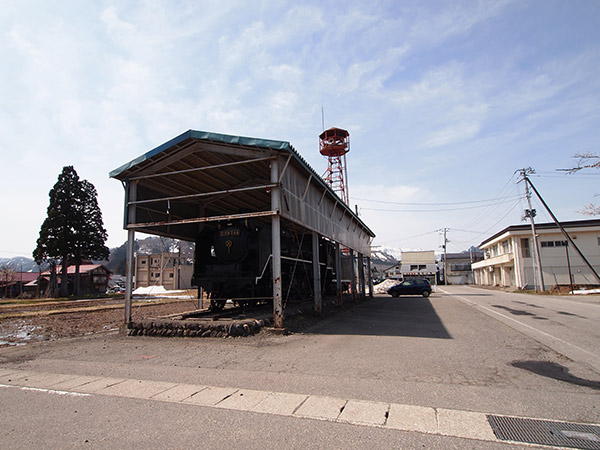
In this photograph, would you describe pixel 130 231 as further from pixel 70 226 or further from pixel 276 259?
pixel 70 226

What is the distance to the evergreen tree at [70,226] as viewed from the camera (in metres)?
36.5

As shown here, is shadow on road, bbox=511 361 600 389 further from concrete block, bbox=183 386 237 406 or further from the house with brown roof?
the house with brown roof

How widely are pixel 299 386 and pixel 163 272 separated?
68.0m

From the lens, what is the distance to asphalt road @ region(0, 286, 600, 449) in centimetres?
366

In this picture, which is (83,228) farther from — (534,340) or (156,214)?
(534,340)

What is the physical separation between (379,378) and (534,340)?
550 cm

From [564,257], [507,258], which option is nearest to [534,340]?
[564,257]

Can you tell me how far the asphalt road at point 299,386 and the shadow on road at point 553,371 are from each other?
3 cm

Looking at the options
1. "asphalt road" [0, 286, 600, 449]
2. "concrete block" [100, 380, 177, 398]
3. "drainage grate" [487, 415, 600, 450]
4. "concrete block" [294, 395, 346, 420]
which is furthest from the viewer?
"concrete block" [100, 380, 177, 398]

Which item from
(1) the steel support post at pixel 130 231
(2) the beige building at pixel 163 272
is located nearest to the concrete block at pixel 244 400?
(1) the steel support post at pixel 130 231

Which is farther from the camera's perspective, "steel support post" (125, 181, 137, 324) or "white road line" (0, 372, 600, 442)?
"steel support post" (125, 181, 137, 324)

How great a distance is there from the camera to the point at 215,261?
1369 cm

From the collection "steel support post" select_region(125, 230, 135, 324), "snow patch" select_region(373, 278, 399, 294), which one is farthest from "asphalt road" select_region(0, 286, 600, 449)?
"snow patch" select_region(373, 278, 399, 294)

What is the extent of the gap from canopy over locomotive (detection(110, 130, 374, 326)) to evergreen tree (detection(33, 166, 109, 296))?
28.4 metres
